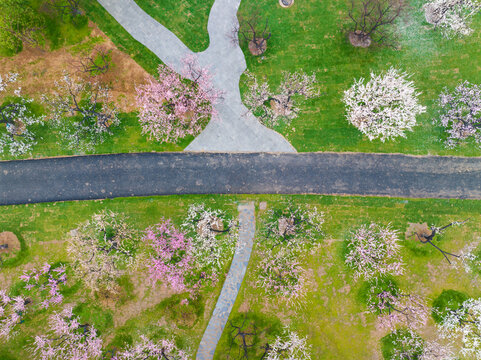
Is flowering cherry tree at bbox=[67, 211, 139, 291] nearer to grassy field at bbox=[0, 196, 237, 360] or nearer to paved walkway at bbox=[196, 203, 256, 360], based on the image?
grassy field at bbox=[0, 196, 237, 360]

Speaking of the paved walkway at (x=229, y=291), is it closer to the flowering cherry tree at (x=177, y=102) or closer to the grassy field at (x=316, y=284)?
the grassy field at (x=316, y=284)

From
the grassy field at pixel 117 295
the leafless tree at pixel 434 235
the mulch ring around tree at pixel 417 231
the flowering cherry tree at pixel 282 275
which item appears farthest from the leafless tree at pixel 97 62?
the leafless tree at pixel 434 235

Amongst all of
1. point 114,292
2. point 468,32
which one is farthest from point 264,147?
point 468,32

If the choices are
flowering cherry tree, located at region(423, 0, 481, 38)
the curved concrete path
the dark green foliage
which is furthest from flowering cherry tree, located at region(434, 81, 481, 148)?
the curved concrete path

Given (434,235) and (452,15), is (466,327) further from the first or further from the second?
(452,15)

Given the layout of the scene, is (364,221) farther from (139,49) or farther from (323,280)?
(139,49)

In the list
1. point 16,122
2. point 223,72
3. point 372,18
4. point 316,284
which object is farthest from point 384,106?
point 16,122
